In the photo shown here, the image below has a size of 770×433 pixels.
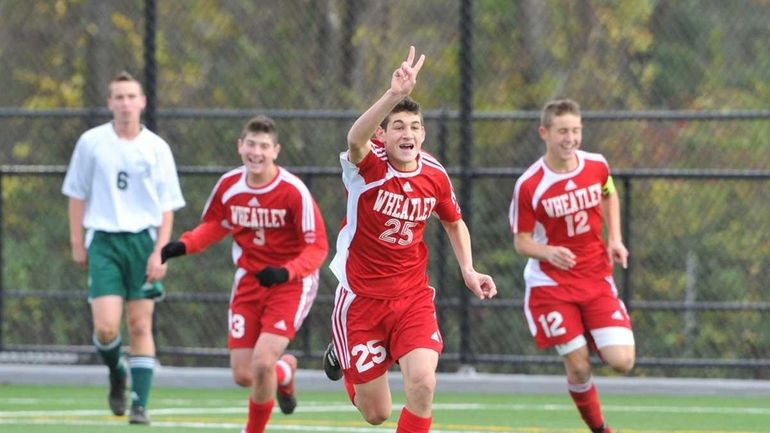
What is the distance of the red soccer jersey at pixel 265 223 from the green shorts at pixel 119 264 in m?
0.64

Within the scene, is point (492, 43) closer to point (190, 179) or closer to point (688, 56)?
point (688, 56)

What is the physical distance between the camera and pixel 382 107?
23.0ft

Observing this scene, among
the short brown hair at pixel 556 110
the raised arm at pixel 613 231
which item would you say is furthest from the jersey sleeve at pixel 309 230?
the raised arm at pixel 613 231

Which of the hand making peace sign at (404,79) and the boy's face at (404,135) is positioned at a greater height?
the hand making peace sign at (404,79)

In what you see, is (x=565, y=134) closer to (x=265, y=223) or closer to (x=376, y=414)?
(x=265, y=223)

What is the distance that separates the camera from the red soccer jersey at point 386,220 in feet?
25.2

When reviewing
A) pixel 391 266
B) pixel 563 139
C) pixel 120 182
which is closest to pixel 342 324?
pixel 391 266

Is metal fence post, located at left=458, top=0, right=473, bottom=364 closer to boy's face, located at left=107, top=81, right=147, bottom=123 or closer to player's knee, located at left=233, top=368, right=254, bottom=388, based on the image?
boy's face, located at left=107, top=81, right=147, bottom=123

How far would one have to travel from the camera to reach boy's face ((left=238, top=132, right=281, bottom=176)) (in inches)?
376

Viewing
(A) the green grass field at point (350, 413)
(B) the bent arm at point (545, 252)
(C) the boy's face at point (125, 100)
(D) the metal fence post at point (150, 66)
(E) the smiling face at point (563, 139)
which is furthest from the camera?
(D) the metal fence post at point (150, 66)

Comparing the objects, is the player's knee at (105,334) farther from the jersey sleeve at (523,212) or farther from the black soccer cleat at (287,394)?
the jersey sleeve at (523,212)

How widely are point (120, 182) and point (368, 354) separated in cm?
291

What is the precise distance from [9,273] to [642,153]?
549 centimetres

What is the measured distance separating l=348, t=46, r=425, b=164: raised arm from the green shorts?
291 cm
